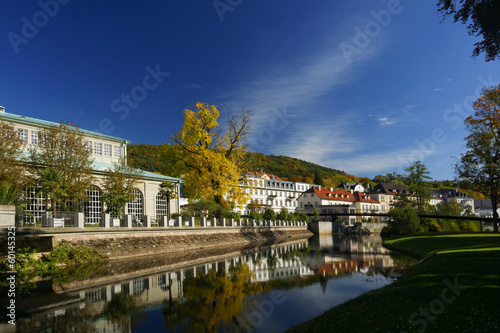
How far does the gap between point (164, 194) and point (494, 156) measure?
38.9 m

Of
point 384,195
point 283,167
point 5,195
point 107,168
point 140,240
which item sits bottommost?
point 140,240

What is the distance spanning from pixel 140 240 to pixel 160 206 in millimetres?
12470

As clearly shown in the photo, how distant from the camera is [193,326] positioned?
10.1m

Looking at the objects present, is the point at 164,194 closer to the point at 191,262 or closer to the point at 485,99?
the point at 191,262

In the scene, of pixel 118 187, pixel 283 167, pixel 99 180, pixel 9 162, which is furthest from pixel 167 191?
pixel 283 167

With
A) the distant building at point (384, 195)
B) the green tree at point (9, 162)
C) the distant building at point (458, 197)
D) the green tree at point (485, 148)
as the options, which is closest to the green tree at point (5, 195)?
the green tree at point (9, 162)

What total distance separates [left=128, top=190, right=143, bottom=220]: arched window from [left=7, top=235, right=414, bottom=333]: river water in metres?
15.2

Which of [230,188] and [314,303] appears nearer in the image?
[314,303]

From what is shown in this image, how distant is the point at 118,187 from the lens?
32781 mm

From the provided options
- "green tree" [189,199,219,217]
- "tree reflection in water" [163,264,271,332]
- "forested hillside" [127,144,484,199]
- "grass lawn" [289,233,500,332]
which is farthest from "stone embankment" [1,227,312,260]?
"forested hillside" [127,144,484,199]

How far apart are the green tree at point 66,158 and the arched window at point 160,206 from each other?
10560 mm

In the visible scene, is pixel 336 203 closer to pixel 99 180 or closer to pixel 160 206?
pixel 160 206

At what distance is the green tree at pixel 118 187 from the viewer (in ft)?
102

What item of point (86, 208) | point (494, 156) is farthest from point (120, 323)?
point (494, 156)
